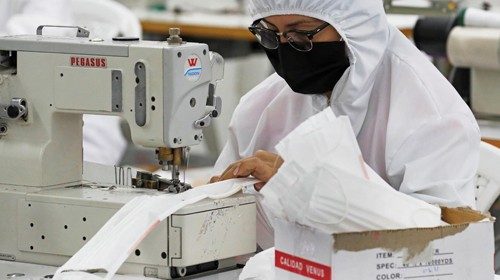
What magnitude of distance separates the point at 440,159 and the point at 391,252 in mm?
588

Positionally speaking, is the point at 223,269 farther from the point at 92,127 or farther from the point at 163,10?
the point at 163,10

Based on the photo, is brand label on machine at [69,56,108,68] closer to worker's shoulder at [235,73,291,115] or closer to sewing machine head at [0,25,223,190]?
sewing machine head at [0,25,223,190]

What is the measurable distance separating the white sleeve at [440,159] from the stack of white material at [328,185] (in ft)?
1.67

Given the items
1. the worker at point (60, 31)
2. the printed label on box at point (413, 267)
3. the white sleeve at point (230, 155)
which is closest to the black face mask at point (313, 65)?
the white sleeve at point (230, 155)

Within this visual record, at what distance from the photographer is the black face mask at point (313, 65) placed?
8.66 ft

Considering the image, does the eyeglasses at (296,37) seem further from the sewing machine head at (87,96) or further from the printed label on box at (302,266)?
the printed label on box at (302,266)

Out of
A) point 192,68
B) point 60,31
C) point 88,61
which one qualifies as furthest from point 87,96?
point 60,31

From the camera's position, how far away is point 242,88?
6.96 meters

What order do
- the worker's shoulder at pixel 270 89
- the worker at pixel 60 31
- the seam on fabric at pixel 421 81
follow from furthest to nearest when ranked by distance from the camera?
the worker at pixel 60 31 < the worker's shoulder at pixel 270 89 < the seam on fabric at pixel 421 81

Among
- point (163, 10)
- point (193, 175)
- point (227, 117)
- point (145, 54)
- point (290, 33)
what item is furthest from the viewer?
point (163, 10)

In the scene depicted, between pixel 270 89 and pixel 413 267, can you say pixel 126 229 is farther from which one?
pixel 270 89

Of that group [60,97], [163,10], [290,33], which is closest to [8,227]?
[60,97]

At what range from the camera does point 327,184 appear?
1944 millimetres

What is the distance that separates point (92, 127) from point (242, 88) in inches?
104
